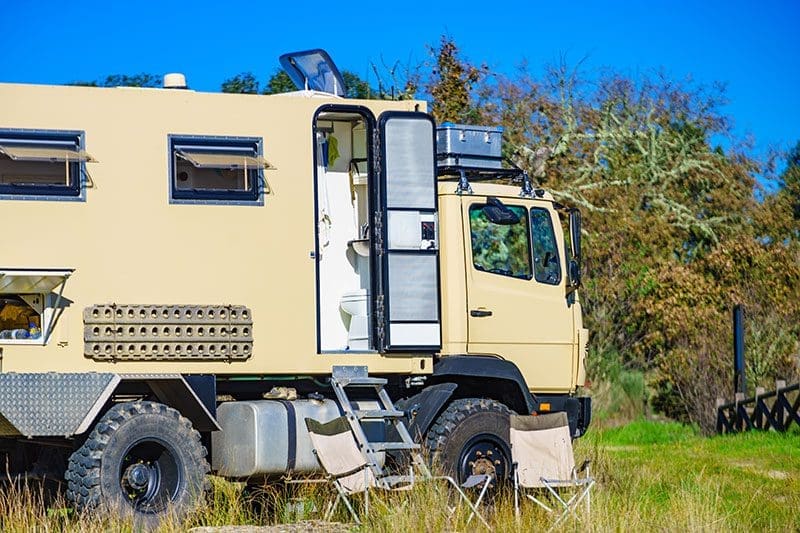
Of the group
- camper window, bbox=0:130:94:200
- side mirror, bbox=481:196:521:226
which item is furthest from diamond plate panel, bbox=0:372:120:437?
side mirror, bbox=481:196:521:226

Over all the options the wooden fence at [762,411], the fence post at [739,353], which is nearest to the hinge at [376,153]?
the wooden fence at [762,411]

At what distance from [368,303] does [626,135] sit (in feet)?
54.8

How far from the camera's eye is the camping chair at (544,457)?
33.7ft

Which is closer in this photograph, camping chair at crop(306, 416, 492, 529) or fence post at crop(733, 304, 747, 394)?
camping chair at crop(306, 416, 492, 529)

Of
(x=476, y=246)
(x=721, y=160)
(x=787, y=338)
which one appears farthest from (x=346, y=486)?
(x=721, y=160)

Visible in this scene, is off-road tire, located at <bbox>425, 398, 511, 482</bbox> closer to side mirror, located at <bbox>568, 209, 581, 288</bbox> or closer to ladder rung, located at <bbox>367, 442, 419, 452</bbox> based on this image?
ladder rung, located at <bbox>367, 442, 419, 452</bbox>

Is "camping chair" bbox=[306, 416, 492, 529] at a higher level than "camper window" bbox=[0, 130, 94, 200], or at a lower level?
lower

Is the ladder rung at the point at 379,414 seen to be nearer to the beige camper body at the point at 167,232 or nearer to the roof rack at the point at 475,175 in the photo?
the beige camper body at the point at 167,232

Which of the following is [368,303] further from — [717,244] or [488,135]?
[717,244]

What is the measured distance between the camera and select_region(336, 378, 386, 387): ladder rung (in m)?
10.6

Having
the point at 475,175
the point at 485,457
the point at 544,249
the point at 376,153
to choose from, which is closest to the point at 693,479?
the point at 485,457

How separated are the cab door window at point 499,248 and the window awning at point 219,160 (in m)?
2.18

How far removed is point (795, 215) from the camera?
27.1 meters

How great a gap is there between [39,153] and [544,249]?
4.64 metres
